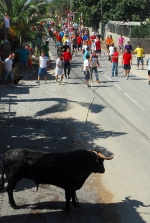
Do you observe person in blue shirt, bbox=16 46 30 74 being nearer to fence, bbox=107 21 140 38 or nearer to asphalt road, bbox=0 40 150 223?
A: asphalt road, bbox=0 40 150 223

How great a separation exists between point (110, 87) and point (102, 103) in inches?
164

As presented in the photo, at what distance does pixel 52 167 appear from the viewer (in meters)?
9.36

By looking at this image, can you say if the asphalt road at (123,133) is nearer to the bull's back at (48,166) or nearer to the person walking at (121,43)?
the bull's back at (48,166)

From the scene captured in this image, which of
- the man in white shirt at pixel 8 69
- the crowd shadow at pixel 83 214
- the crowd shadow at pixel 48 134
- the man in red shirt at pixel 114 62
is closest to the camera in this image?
the crowd shadow at pixel 83 214

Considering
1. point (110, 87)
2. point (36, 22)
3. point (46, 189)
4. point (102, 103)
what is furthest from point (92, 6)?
point (46, 189)

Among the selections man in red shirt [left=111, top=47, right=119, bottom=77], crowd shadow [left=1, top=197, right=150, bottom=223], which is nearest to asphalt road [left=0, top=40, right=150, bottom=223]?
crowd shadow [left=1, top=197, right=150, bottom=223]

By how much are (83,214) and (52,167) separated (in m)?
1.10

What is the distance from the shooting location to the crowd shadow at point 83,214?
930cm

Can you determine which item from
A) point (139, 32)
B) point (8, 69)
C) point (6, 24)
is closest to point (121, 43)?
point (139, 32)

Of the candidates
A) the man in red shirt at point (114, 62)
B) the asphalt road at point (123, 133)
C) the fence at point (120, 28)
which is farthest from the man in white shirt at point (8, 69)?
the fence at point (120, 28)

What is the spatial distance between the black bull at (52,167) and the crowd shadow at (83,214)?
10.8 inches

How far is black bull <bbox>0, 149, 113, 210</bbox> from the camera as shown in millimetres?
9391

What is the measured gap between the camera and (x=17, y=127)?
53.0 feet

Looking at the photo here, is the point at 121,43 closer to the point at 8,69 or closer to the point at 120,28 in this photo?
the point at 120,28
